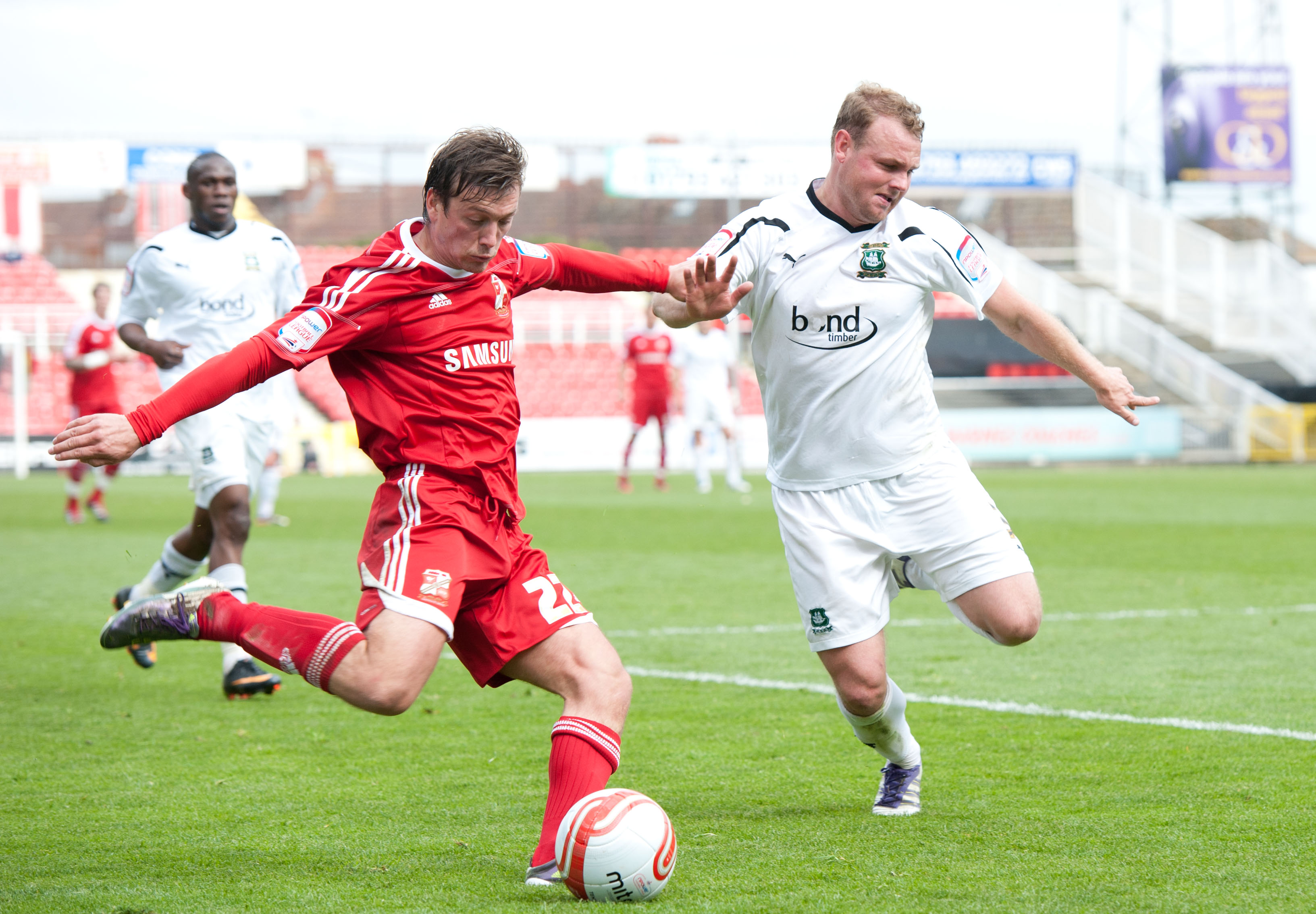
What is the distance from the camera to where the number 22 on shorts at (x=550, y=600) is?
12.8 feet

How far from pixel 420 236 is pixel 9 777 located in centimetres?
247

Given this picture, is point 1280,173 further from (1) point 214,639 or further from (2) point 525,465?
(1) point 214,639

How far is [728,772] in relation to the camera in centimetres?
497

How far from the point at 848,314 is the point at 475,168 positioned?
1.40 meters

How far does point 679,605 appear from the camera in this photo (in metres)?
9.38

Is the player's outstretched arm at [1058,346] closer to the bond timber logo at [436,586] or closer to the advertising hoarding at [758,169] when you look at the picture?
the bond timber logo at [436,586]

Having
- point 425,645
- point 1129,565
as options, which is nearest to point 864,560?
point 425,645

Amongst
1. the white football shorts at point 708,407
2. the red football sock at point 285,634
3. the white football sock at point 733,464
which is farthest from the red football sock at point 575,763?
the white football sock at point 733,464

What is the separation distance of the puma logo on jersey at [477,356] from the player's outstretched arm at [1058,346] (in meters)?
1.51

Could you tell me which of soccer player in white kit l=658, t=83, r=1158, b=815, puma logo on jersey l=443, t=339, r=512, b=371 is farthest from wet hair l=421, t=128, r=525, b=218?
soccer player in white kit l=658, t=83, r=1158, b=815

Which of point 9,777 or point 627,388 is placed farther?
point 627,388

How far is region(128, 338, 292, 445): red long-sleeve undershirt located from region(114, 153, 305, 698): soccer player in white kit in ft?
10.00

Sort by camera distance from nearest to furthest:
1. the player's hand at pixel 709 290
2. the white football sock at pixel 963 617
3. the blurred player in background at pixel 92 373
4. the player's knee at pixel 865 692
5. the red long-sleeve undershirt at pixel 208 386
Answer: the red long-sleeve undershirt at pixel 208 386, the player's hand at pixel 709 290, the player's knee at pixel 865 692, the white football sock at pixel 963 617, the blurred player in background at pixel 92 373

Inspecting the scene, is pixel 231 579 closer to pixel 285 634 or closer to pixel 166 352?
pixel 166 352
